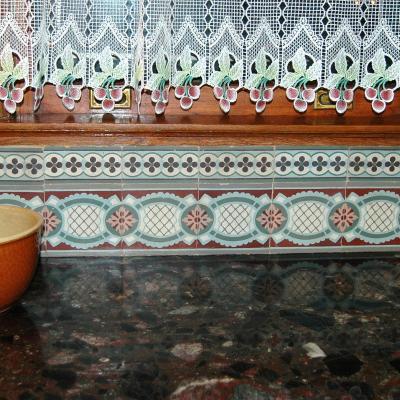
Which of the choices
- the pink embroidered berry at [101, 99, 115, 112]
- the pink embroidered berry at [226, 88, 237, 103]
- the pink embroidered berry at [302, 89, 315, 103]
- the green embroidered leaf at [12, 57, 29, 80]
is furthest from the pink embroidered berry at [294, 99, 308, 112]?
the green embroidered leaf at [12, 57, 29, 80]

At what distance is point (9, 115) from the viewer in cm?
115

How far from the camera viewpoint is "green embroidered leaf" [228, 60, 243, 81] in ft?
3.57

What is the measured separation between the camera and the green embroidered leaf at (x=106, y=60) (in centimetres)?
107

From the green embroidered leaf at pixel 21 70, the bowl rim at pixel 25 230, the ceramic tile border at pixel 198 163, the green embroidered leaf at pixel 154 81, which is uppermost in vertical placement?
the green embroidered leaf at pixel 21 70

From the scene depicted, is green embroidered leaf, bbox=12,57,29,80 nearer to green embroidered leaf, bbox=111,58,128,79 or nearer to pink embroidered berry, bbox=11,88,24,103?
pink embroidered berry, bbox=11,88,24,103

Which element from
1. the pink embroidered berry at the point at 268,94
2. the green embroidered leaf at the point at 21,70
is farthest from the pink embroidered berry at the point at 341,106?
the green embroidered leaf at the point at 21,70

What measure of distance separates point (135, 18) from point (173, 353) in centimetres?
58

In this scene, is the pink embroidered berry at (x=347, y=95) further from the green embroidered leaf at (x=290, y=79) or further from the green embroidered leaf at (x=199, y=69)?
the green embroidered leaf at (x=199, y=69)

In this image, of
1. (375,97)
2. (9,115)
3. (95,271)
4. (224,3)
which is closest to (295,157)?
(375,97)

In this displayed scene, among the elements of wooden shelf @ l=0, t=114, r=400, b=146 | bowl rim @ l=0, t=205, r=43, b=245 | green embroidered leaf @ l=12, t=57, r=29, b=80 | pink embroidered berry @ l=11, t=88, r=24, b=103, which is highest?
green embroidered leaf @ l=12, t=57, r=29, b=80

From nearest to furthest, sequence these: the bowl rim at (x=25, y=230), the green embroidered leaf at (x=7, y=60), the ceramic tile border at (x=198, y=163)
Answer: the bowl rim at (x=25, y=230) < the green embroidered leaf at (x=7, y=60) < the ceramic tile border at (x=198, y=163)

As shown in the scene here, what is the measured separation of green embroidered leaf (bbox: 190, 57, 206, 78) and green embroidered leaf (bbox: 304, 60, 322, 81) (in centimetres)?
A: 18

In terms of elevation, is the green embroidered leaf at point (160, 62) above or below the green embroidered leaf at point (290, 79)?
above

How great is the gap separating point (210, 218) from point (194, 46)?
337 millimetres
